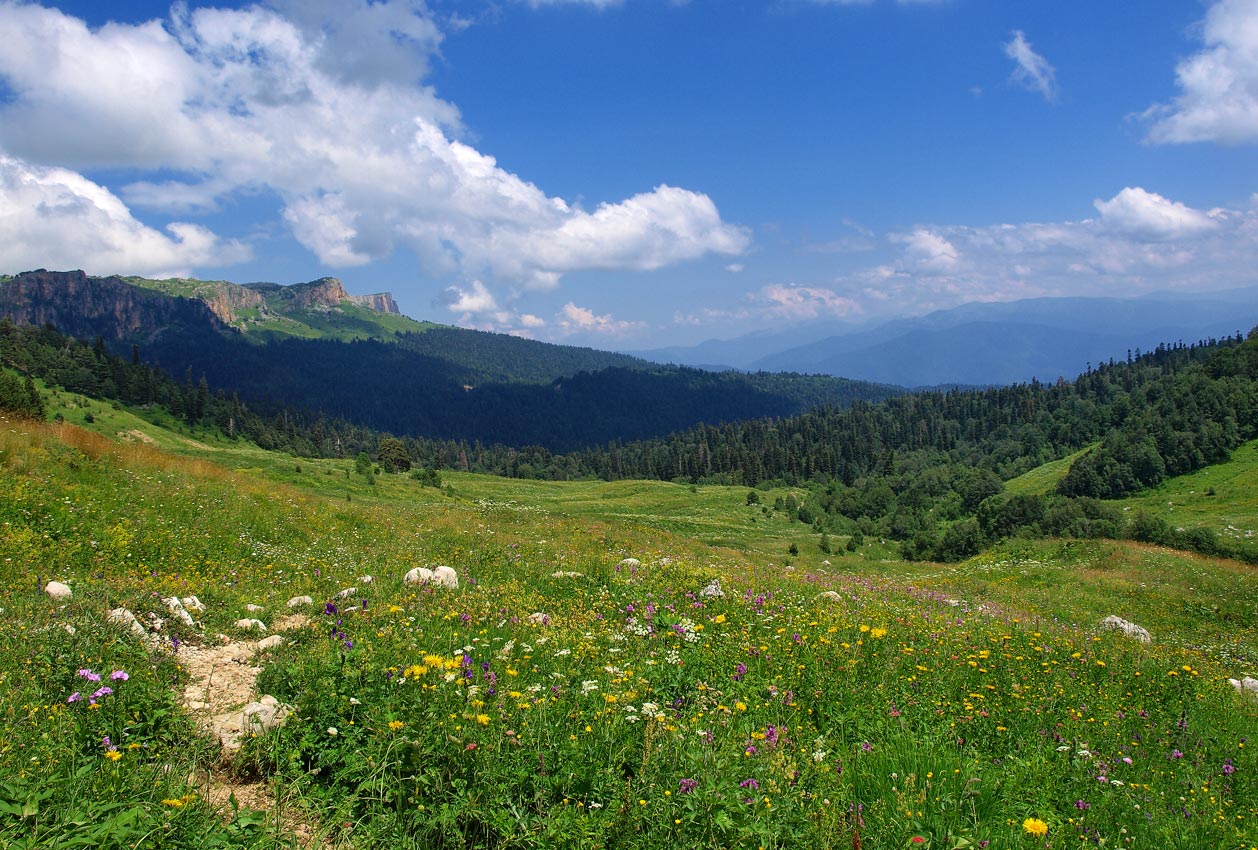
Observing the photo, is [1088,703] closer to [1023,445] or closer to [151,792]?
[151,792]

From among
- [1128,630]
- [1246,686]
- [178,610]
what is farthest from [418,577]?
[1128,630]

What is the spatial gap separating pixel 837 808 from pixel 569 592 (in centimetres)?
718

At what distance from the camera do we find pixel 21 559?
28.1 ft

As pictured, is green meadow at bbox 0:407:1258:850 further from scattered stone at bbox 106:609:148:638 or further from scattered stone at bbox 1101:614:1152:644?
scattered stone at bbox 1101:614:1152:644

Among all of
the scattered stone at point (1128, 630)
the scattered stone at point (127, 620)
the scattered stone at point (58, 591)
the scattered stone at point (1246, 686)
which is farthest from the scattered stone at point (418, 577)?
the scattered stone at point (1128, 630)

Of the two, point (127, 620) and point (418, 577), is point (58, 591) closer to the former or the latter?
point (127, 620)

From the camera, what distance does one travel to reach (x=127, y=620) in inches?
244

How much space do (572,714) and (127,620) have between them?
4.84m

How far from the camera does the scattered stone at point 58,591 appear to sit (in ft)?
22.2

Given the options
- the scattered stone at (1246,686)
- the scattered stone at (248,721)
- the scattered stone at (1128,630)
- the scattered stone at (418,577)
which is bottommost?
the scattered stone at (1128,630)

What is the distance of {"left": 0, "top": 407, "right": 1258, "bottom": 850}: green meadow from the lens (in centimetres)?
409

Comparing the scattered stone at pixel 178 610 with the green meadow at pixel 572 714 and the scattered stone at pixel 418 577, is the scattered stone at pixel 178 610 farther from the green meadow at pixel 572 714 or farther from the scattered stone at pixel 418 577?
the scattered stone at pixel 418 577

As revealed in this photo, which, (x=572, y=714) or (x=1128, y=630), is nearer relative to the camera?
(x=572, y=714)

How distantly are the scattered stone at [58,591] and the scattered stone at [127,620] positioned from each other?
0.95 meters
